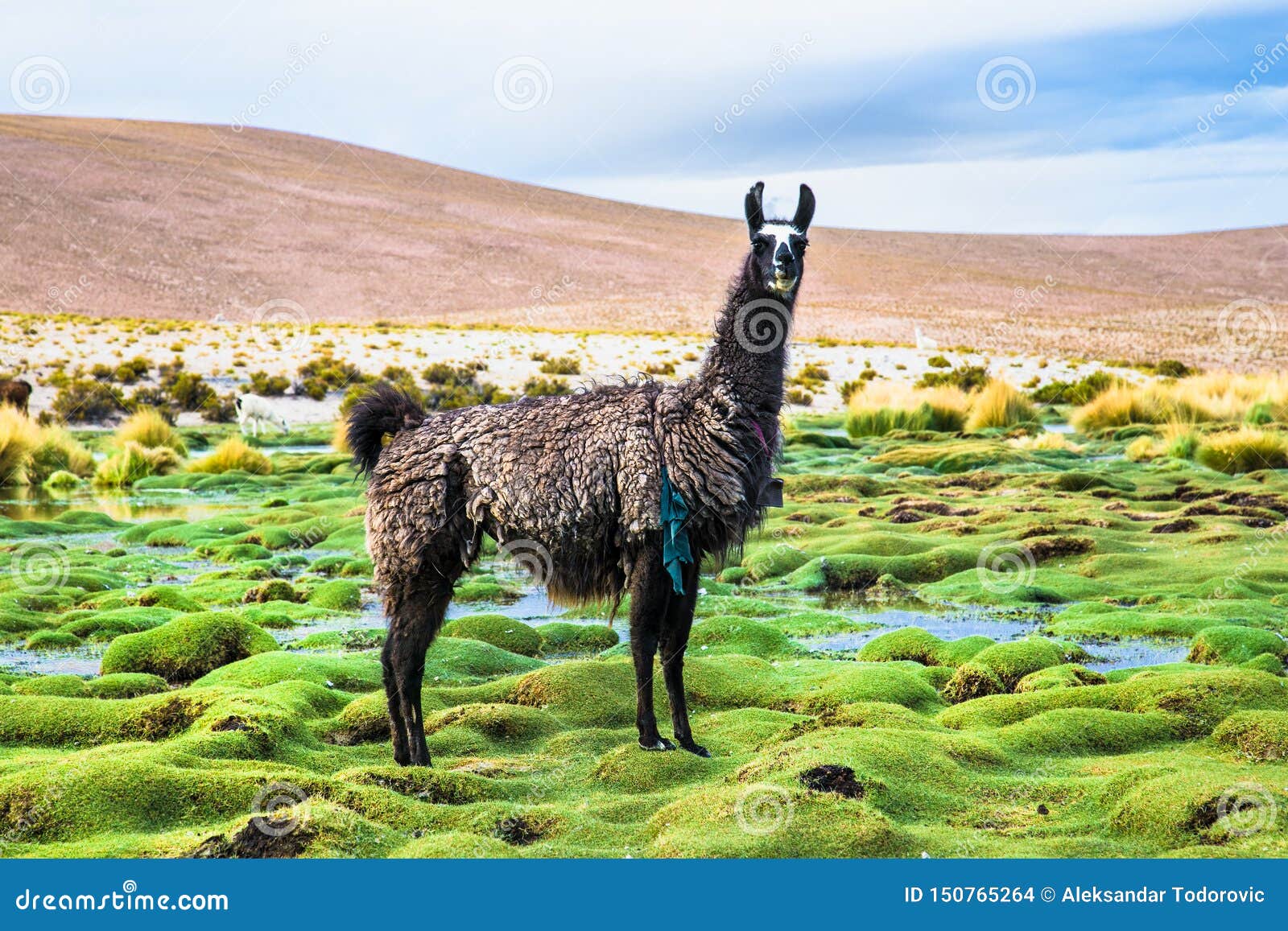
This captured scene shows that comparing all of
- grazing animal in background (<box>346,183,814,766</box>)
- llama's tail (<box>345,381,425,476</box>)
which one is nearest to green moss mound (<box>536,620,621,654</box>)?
grazing animal in background (<box>346,183,814,766</box>)

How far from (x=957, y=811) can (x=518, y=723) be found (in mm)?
3025

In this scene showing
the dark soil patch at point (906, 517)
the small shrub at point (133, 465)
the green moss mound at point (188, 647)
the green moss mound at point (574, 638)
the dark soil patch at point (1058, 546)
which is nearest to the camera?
the green moss mound at point (188, 647)

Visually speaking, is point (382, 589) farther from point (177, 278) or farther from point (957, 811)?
point (177, 278)

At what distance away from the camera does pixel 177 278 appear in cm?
10781

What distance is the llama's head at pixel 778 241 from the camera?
290 inches

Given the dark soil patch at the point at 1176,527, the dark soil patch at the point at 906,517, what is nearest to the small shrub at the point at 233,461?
the dark soil patch at the point at 906,517

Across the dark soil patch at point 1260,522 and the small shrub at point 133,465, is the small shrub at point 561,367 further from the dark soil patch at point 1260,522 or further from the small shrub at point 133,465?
the dark soil patch at point 1260,522

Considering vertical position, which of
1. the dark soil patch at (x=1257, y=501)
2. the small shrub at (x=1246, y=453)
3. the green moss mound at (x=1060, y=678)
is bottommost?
the green moss mound at (x=1060, y=678)

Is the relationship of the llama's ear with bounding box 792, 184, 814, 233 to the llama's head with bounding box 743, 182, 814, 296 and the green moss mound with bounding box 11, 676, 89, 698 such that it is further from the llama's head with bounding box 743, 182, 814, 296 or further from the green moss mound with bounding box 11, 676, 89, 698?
the green moss mound with bounding box 11, 676, 89, 698

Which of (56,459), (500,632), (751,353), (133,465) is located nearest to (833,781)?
(751,353)

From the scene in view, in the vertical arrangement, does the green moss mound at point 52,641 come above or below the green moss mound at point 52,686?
below

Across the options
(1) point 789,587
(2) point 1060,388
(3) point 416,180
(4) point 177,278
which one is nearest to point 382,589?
(1) point 789,587

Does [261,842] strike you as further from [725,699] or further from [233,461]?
[233,461]

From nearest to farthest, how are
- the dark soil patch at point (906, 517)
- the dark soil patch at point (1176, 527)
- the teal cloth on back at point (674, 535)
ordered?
the teal cloth on back at point (674, 535) < the dark soil patch at point (1176, 527) < the dark soil patch at point (906, 517)
